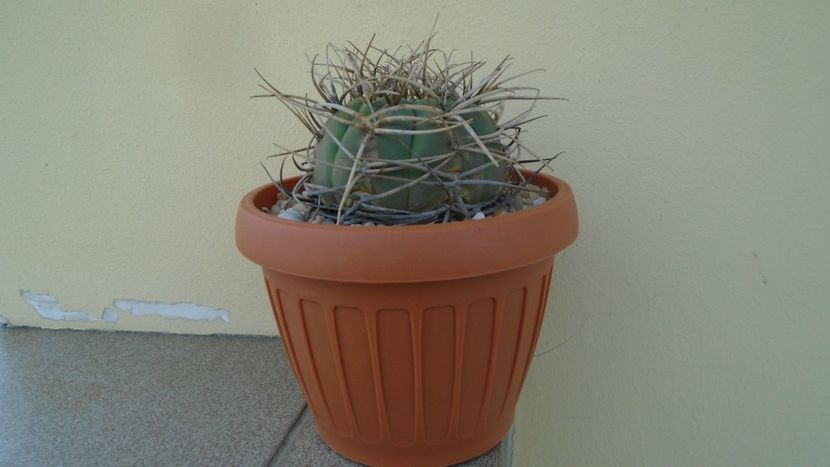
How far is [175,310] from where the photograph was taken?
37.2 inches

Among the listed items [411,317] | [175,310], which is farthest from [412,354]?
[175,310]

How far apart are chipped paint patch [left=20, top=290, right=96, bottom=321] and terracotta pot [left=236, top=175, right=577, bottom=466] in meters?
0.61

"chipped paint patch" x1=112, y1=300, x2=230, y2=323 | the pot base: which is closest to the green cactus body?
the pot base

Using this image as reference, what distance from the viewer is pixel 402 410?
530mm

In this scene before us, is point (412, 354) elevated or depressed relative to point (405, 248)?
depressed

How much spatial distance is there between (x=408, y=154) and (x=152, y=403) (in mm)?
537

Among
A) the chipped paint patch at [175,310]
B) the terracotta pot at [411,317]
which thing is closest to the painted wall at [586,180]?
the chipped paint patch at [175,310]

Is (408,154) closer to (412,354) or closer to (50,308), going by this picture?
(412,354)

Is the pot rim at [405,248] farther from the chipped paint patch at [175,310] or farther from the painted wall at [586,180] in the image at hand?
the chipped paint patch at [175,310]

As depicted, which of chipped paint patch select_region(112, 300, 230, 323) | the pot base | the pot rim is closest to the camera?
the pot rim

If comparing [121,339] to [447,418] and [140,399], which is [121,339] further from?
[447,418]

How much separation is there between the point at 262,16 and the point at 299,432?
22.4 inches

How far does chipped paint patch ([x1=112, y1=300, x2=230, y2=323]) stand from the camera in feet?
3.06

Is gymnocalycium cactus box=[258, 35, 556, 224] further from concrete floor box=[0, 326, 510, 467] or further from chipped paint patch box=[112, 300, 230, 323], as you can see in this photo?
chipped paint patch box=[112, 300, 230, 323]
